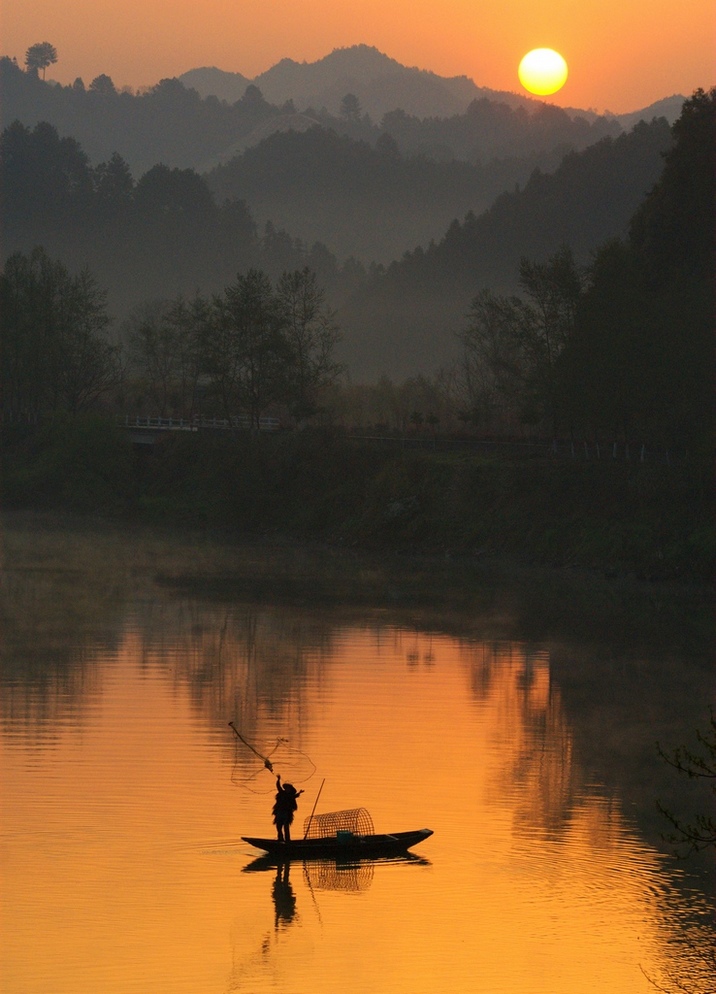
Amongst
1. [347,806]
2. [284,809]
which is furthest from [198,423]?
[284,809]

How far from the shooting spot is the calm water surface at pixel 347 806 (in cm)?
2489

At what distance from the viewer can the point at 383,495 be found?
9669 cm

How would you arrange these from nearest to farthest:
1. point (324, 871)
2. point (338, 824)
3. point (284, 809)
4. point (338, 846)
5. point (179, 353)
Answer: point (324, 871), point (338, 846), point (284, 809), point (338, 824), point (179, 353)

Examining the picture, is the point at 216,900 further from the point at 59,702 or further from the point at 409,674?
the point at 409,674

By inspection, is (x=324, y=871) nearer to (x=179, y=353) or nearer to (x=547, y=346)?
(x=547, y=346)

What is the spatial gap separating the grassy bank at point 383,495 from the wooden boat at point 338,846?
50322 millimetres

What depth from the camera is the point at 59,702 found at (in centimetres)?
4397

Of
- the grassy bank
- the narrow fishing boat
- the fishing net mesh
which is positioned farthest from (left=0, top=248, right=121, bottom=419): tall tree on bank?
the narrow fishing boat

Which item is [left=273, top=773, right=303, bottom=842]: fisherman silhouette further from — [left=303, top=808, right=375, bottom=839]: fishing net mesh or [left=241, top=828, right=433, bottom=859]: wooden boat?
[left=303, top=808, right=375, bottom=839]: fishing net mesh

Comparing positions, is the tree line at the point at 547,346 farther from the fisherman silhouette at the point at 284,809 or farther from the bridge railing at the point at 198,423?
the fisherman silhouette at the point at 284,809

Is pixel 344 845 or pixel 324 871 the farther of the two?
pixel 344 845

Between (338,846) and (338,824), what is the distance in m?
1.91

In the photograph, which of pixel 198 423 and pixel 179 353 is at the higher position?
pixel 179 353

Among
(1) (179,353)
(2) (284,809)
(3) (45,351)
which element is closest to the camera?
(2) (284,809)
